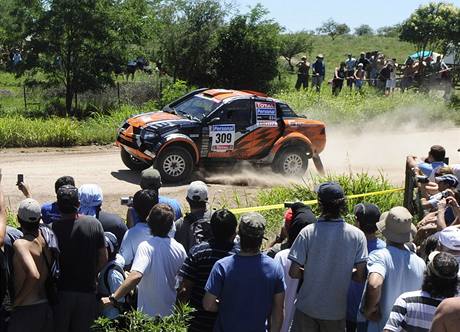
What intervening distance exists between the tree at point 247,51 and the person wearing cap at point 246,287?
802 inches

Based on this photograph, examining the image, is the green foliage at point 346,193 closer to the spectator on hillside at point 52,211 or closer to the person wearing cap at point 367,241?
the spectator on hillside at point 52,211

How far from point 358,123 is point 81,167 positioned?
995 cm

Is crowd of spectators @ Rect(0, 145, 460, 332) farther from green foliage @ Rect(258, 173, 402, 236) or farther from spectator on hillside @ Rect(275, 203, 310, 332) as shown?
green foliage @ Rect(258, 173, 402, 236)

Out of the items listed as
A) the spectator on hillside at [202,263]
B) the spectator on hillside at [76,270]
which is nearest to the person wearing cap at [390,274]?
the spectator on hillside at [202,263]

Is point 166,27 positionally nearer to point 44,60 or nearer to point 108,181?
point 44,60

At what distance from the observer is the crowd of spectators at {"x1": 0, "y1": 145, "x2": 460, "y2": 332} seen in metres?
5.07

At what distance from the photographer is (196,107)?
578 inches

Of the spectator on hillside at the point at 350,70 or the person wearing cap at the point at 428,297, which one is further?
the spectator on hillside at the point at 350,70

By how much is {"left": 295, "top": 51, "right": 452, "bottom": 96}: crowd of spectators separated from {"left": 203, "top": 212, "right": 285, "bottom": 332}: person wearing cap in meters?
20.8

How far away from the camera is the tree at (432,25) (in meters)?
29.1

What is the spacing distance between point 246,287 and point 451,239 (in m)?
1.62

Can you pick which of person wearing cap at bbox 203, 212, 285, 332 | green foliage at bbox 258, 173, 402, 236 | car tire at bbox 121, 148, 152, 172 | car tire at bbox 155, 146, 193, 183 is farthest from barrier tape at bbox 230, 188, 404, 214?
person wearing cap at bbox 203, 212, 285, 332

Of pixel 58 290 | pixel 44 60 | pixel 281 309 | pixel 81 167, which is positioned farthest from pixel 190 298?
pixel 44 60

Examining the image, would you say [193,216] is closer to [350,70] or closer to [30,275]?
[30,275]
